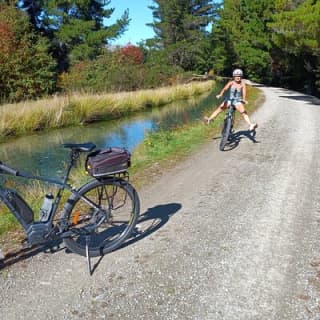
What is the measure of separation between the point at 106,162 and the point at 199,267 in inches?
54.5

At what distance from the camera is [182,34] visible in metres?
63.0

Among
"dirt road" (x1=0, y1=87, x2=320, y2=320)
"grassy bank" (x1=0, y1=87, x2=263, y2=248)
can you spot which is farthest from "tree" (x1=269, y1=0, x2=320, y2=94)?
"dirt road" (x1=0, y1=87, x2=320, y2=320)

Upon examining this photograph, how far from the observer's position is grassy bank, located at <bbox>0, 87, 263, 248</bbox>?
22.2 feet

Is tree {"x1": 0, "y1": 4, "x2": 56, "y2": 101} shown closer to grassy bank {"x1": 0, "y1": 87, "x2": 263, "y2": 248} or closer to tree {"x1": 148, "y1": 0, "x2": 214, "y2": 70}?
grassy bank {"x1": 0, "y1": 87, "x2": 263, "y2": 248}

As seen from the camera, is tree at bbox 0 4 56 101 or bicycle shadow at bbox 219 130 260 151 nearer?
bicycle shadow at bbox 219 130 260 151

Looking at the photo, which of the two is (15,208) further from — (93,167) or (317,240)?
(317,240)

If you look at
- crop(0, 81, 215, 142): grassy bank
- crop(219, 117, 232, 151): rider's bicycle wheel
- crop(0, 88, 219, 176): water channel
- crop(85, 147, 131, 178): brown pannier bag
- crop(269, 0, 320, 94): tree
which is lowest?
crop(0, 88, 219, 176): water channel

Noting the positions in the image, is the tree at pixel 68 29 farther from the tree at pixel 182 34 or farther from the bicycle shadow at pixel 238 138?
the bicycle shadow at pixel 238 138

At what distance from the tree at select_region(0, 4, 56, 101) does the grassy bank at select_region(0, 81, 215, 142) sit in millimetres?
3738

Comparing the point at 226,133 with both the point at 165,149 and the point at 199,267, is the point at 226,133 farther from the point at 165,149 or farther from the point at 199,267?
the point at 199,267

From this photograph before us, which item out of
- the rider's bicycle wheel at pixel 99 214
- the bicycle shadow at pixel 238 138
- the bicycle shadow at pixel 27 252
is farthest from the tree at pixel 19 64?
the rider's bicycle wheel at pixel 99 214

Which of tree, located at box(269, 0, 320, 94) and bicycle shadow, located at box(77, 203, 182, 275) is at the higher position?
tree, located at box(269, 0, 320, 94)

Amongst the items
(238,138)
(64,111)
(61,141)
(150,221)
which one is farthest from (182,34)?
(150,221)

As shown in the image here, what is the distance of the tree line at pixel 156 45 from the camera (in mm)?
23562
